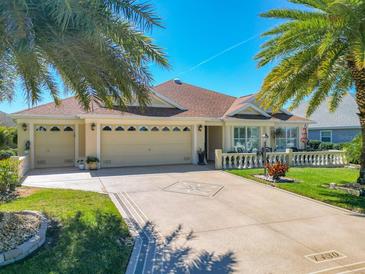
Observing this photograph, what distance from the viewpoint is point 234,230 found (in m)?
6.42

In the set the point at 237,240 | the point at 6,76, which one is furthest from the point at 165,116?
the point at 237,240

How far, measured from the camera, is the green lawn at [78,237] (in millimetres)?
4633

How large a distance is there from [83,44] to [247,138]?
16936mm

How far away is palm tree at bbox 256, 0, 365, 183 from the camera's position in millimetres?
8234

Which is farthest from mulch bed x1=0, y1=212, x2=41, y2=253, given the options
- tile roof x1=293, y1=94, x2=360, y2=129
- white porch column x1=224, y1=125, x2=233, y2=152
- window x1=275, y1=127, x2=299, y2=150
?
tile roof x1=293, y1=94, x2=360, y2=129

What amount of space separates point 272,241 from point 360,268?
161cm

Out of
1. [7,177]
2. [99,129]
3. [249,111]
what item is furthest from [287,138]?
[7,177]

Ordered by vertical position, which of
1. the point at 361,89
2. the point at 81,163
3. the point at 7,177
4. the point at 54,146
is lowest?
the point at 81,163

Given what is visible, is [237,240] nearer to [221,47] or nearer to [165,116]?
[165,116]

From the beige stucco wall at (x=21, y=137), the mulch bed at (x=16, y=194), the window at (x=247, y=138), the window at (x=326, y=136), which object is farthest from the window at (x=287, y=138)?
the beige stucco wall at (x=21, y=137)

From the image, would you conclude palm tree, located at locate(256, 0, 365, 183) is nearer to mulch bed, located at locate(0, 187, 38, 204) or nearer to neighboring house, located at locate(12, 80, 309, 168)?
neighboring house, located at locate(12, 80, 309, 168)

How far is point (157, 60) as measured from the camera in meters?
6.34

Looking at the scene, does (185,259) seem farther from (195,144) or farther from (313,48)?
(195,144)

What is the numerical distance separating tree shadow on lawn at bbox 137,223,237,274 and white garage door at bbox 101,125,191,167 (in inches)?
480
